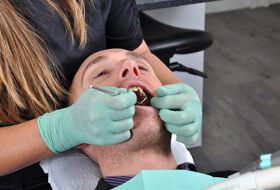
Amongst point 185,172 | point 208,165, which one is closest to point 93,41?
point 185,172

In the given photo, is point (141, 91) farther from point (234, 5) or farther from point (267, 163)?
point (234, 5)

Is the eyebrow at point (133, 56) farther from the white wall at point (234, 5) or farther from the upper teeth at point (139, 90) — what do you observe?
the white wall at point (234, 5)

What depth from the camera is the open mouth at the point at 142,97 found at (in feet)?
4.17

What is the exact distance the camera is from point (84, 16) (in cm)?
136

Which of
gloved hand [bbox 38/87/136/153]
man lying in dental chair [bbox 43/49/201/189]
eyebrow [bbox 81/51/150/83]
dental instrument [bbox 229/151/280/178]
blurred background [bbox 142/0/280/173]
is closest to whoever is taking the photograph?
dental instrument [bbox 229/151/280/178]

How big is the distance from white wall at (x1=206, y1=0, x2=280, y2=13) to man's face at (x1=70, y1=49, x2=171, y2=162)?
10.3ft

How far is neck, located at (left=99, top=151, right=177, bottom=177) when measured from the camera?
4.00 ft

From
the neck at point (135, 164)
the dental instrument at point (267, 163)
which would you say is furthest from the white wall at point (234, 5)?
the dental instrument at point (267, 163)

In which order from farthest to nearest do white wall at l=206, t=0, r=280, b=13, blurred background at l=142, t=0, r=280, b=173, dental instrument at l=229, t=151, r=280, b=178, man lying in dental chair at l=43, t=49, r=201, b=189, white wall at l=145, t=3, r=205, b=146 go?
1. white wall at l=206, t=0, r=280, b=13
2. blurred background at l=142, t=0, r=280, b=173
3. white wall at l=145, t=3, r=205, b=146
4. man lying in dental chair at l=43, t=49, r=201, b=189
5. dental instrument at l=229, t=151, r=280, b=178

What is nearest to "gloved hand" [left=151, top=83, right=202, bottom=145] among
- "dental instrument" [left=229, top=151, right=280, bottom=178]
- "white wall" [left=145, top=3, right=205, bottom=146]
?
"dental instrument" [left=229, top=151, right=280, bottom=178]

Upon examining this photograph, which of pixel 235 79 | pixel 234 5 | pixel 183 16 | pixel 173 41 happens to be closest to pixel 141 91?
pixel 173 41

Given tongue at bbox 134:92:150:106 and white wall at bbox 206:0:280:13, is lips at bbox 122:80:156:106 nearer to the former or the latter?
tongue at bbox 134:92:150:106

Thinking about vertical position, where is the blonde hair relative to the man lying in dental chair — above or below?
above

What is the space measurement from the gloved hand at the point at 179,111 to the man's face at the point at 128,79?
0.11ft
